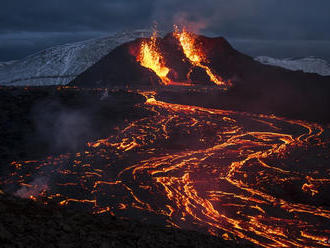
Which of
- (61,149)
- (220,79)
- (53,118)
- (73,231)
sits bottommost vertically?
(61,149)

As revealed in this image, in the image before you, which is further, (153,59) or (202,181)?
(153,59)

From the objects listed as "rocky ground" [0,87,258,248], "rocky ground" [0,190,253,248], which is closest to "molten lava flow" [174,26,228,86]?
"rocky ground" [0,87,258,248]

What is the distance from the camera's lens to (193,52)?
58219 millimetres

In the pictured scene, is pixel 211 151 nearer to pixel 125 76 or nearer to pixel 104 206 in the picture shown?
pixel 104 206

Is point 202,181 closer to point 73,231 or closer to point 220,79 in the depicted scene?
point 73,231

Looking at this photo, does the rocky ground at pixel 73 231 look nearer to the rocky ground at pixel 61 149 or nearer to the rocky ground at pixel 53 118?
the rocky ground at pixel 61 149

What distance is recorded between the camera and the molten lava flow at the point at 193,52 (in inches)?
2082

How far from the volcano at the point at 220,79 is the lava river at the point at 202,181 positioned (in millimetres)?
11603

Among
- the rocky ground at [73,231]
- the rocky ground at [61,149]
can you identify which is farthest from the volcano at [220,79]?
the rocky ground at [73,231]

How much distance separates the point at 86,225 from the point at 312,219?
24.0ft

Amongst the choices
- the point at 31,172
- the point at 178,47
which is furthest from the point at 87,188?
the point at 178,47

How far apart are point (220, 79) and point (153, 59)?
11744 millimetres

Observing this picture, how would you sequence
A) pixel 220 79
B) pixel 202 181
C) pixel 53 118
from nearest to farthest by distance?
pixel 202 181, pixel 53 118, pixel 220 79

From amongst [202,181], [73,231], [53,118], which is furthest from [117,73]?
[73,231]
